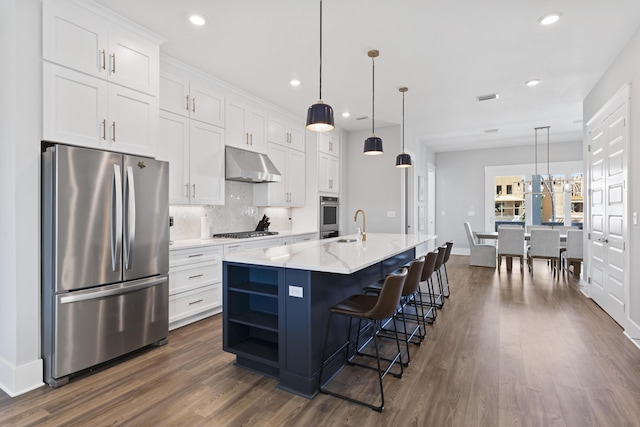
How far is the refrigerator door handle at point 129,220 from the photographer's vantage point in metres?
2.71

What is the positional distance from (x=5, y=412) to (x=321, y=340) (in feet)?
6.52

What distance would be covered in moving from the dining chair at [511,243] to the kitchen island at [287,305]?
4846 millimetres

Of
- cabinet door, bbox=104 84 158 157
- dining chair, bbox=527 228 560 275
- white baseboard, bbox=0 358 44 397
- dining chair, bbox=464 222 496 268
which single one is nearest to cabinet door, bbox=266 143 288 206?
cabinet door, bbox=104 84 158 157

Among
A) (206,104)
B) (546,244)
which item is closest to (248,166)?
(206,104)

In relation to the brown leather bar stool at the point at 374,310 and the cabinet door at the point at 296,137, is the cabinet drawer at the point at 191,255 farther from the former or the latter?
the cabinet door at the point at 296,137

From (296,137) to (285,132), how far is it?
1.02 feet

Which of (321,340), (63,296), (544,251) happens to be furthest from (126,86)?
(544,251)

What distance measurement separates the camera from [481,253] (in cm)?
722

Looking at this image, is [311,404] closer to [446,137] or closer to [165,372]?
[165,372]

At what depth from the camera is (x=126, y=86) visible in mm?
2904

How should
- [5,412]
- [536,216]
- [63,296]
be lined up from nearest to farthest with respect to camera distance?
[5,412], [63,296], [536,216]

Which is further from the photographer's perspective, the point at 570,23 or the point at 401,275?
the point at 570,23

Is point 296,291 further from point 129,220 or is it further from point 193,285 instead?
point 193,285

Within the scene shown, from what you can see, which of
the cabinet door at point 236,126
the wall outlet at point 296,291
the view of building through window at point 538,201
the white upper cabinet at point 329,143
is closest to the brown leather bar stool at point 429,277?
the wall outlet at point 296,291
